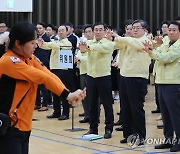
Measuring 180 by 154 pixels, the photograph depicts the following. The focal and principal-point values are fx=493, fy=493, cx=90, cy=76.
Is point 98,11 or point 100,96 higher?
point 98,11

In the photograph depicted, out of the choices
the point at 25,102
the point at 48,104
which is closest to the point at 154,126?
the point at 48,104

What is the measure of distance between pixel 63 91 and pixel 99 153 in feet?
10.7

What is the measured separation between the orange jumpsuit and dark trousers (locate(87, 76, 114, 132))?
4.04 metres

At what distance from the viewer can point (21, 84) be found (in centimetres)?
362

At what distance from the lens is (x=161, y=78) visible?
6496 mm

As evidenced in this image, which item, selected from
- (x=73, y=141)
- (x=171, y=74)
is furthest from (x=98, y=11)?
(x=171, y=74)

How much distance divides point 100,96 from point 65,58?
2.04 metres

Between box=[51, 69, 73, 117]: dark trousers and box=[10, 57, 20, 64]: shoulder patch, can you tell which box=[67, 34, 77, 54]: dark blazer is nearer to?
box=[51, 69, 73, 117]: dark trousers

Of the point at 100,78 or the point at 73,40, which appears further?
the point at 73,40

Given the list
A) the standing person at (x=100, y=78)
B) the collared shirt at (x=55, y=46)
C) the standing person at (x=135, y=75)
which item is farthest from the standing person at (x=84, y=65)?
the standing person at (x=135, y=75)

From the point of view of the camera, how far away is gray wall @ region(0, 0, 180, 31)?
52.0 feet

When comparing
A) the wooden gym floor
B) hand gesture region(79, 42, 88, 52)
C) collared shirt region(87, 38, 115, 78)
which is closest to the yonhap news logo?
the wooden gym floor

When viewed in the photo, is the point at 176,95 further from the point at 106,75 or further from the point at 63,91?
the point at 63,91

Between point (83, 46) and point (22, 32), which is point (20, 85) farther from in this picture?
point (83, 46)
